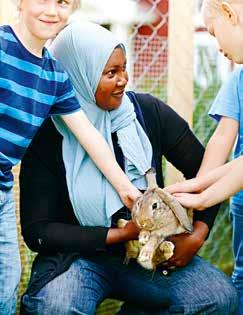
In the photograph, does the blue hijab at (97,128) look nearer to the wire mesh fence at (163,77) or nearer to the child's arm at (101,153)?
the child's arm at (101,153)


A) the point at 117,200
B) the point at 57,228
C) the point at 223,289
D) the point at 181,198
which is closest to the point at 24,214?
the point at 57,228

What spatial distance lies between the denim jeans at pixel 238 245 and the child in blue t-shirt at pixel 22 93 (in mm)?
707

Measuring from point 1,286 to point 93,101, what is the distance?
2.23ft

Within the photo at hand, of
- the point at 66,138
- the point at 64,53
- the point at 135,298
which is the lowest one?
the point at 135,298

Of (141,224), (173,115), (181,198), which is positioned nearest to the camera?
(141,224)

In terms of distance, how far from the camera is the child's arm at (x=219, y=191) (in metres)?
2.82

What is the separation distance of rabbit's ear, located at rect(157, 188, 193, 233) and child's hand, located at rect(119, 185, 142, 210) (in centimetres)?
15

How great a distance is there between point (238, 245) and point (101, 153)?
2.10 feet

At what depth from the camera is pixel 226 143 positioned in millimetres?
3066

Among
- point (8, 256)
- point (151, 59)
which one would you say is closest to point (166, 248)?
point (8, 256)

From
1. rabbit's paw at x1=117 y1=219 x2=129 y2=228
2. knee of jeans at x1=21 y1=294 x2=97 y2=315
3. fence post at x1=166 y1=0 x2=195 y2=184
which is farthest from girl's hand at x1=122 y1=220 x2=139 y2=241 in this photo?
fence post at x1=166 y1=0 x2=195 y2=184

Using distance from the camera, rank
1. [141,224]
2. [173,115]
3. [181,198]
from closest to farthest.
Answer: [141,224]
[181,198]
[173,115]

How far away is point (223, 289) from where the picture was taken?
2.90m

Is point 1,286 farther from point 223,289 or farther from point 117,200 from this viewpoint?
point 223,289
